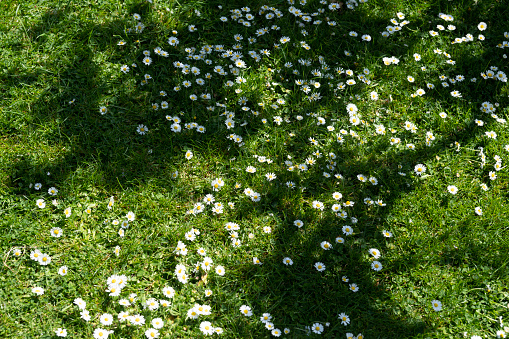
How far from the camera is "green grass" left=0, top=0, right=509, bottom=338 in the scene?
307 cm

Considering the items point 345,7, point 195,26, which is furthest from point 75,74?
point 345,7

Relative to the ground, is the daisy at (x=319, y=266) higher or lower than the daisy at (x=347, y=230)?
lower

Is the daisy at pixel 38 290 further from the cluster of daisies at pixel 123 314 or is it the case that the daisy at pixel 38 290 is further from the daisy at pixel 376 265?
the daisy at pixel 376 265

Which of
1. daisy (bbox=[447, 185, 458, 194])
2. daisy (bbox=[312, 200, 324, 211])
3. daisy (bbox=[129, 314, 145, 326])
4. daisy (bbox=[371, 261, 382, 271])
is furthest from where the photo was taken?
daisy (bbox=[447, 185, 458, 194])

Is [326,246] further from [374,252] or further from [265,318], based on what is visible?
[265,318]

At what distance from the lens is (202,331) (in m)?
2.91

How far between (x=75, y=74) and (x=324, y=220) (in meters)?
2.34

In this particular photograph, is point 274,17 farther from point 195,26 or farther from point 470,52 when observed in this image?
point 470,52

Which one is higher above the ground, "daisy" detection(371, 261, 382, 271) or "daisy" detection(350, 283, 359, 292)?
"daisy" detection(371, 261, 382, 271)

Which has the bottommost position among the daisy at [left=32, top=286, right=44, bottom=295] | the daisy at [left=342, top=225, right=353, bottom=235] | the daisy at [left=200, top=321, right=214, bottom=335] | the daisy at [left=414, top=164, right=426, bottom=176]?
the daisy at [left=200, top=321, right=214, bottom=335]

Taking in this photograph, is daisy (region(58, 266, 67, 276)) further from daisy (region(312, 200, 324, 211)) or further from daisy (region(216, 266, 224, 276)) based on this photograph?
daisy (region(312, 200, 324, 211))

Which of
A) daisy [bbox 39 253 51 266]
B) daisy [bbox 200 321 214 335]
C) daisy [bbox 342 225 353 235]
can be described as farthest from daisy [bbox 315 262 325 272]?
daisy [bbox 39 253 51 266]

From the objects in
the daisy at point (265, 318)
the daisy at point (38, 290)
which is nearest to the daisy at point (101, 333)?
the daisy at point (38, 290)

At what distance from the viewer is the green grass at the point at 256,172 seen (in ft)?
10.1
